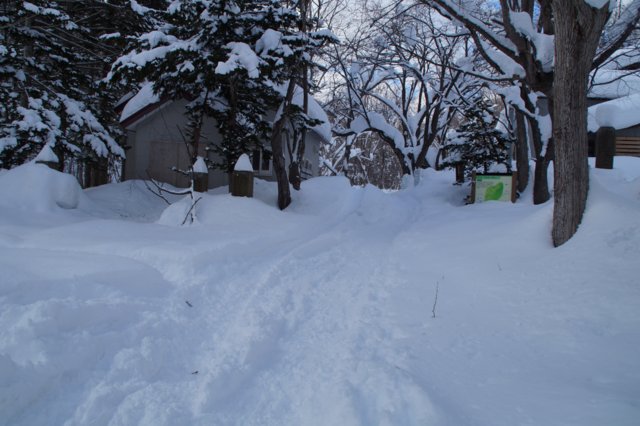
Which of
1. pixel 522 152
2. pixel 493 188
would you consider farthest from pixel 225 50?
pixel 522 152

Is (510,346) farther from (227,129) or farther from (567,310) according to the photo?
(227,129)

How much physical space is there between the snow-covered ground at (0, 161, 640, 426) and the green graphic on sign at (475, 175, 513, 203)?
12.6ft

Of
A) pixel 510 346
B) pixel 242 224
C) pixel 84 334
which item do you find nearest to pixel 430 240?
pixel 242 224

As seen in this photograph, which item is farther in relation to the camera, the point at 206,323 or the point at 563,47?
the point at 563,47

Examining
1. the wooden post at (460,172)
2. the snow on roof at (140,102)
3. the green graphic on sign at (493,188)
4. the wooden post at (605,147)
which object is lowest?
the green graphic on sign at (493,188)

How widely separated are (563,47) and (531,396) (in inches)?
161

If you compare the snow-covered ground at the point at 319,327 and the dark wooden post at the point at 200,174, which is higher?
the dark wooden post at the point at 200,174

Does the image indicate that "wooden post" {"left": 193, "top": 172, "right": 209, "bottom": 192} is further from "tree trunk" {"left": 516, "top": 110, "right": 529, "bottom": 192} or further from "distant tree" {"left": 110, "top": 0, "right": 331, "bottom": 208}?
"tree trunk" {"left": 516, "top": 110, "right": 529, "bottom": 192}

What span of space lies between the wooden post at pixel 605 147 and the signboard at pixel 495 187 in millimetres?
3472

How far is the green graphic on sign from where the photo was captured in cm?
940

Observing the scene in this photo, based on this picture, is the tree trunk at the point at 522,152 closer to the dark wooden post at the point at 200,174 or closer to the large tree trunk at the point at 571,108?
the large tree trunk at the point at 571,108

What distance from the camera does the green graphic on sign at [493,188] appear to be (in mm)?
9398

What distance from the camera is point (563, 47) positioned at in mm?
4535

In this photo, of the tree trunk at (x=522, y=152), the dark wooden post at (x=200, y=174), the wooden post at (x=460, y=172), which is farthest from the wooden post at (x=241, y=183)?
the tree trunk at (x=522, y=152)
